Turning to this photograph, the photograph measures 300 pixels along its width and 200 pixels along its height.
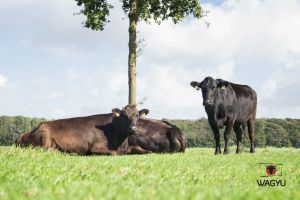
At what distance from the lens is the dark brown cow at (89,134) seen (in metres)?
15.4

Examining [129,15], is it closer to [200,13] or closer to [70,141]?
[200,13]

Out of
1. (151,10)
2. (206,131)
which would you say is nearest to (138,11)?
(151,10)

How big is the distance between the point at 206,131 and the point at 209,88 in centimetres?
1931

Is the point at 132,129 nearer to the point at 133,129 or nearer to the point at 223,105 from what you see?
the point at 133,129

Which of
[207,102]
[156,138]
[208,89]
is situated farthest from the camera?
[156,138]

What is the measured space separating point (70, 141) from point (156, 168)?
27.5 ft

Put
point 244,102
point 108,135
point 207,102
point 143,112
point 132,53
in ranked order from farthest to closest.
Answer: point 132,53 → point 244,102 → point 143,112 → point 108,135 → point 207,102

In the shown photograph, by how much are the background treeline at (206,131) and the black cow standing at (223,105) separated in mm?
17390

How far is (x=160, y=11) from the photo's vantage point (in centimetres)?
2458

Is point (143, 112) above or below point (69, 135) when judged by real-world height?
above

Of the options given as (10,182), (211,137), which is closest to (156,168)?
(10,182)

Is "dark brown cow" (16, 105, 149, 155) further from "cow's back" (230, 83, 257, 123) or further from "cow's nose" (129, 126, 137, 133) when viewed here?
"cow's back" (230, 83, 257, 123)

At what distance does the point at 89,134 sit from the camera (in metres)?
16.0

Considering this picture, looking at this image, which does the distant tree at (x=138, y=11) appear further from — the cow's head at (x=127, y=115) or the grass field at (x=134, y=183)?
the grass field at (x=134, y=183)
